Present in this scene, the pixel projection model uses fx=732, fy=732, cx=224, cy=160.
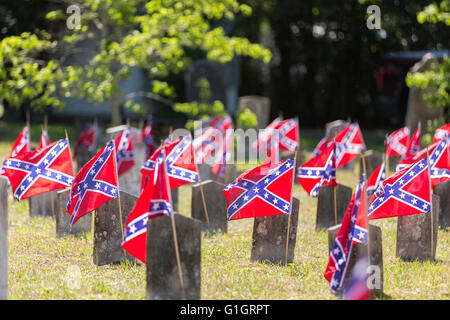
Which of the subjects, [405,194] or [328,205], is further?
[328,205]

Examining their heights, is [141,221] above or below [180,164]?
below

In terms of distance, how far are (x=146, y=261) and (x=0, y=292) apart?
1366 millimetres

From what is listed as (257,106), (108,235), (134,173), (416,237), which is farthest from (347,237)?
(257,106)

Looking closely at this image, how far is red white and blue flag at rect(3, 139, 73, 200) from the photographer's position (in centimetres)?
970

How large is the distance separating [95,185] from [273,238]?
7.24 ft

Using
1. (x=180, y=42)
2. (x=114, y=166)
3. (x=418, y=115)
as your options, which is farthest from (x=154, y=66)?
(x=114, y=166)

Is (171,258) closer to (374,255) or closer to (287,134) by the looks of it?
(374,255)

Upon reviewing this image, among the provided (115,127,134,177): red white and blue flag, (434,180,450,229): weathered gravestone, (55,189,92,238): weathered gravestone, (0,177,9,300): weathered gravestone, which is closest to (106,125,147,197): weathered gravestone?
(115,127,134,177): red white and blue flag

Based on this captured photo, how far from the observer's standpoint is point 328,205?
11.1 m

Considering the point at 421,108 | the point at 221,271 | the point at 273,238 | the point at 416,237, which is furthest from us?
the point at 421,108

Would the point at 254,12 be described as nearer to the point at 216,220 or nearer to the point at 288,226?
the point at 216,220

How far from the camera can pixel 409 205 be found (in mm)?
A: 8602

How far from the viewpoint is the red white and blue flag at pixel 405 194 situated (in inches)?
338

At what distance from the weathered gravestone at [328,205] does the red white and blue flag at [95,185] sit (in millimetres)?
3778
